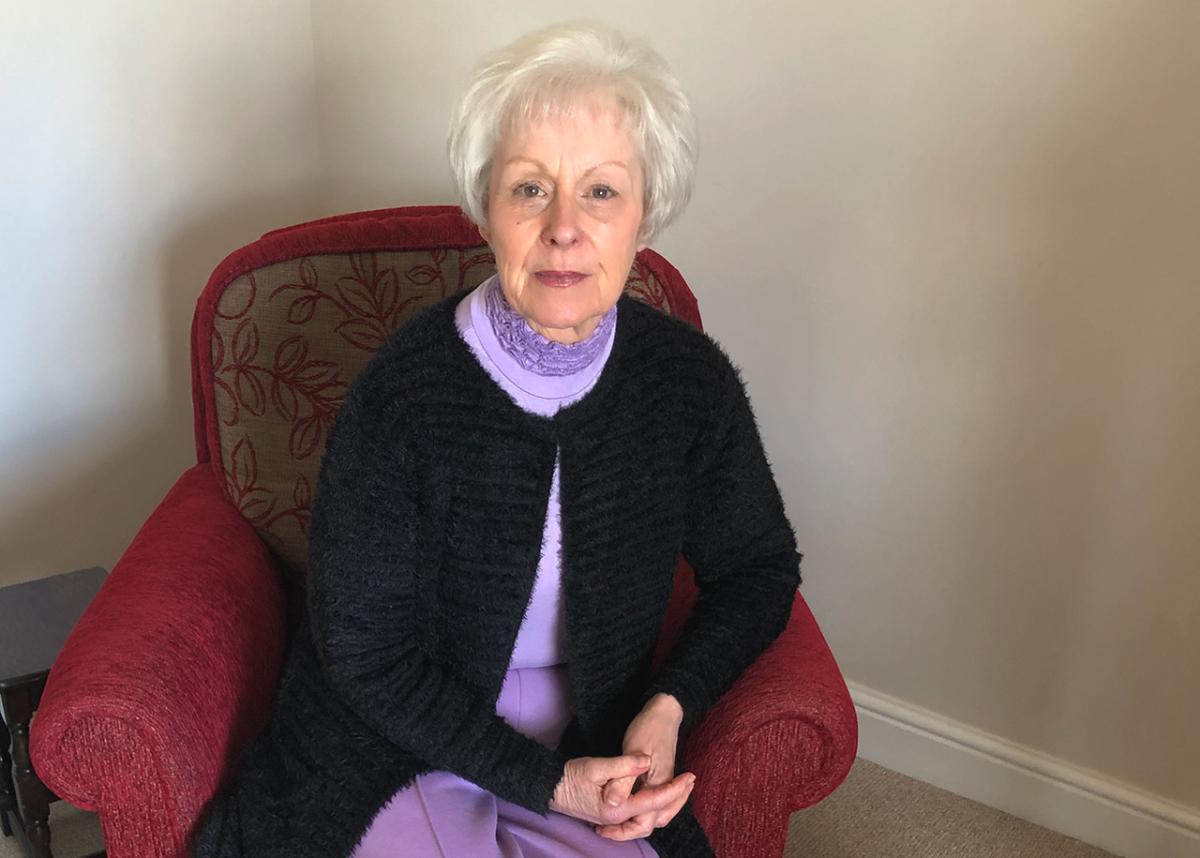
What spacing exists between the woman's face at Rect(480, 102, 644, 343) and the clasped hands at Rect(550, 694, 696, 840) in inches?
18.1

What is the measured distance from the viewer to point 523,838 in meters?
1.16

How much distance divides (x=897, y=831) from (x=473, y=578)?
43.9 inches

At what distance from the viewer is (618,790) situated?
113cm

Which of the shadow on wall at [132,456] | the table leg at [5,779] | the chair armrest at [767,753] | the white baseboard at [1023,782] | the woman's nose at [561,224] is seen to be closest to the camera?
the woman's nose at [561,224]

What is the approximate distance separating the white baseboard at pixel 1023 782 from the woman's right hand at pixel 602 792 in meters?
1.01

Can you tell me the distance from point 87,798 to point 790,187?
1.33 meters

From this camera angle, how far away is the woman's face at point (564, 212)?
109 cm

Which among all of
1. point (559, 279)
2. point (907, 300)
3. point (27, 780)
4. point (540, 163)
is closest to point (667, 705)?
point (559, 279)

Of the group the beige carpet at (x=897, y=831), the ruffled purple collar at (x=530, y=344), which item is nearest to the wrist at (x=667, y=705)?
the ruffled purple collar at (x=530, y=344)

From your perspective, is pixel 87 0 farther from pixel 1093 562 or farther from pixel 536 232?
pixel 1093 562

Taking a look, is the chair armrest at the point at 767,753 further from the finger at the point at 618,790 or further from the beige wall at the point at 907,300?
the beige wall at the point at 907,300

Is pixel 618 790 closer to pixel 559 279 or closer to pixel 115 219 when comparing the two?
pixel 559 279

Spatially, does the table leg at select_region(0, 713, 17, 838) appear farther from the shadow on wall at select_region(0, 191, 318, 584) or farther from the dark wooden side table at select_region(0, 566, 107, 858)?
the shadow on wall at select_region(0, 191, 318, 584)

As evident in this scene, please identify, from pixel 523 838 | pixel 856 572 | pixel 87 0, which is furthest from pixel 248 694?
pixel 87 0
